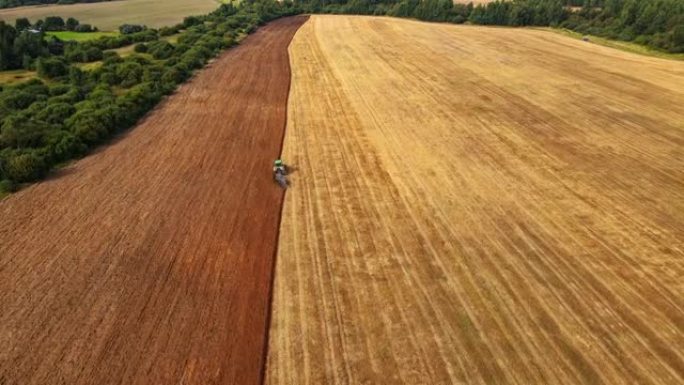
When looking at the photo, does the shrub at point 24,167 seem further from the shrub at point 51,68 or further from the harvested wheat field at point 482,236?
the shrub at point 51,68

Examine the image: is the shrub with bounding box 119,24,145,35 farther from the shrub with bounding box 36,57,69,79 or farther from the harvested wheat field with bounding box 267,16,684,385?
the harvested wheat field with bounding box 267,16,684,385

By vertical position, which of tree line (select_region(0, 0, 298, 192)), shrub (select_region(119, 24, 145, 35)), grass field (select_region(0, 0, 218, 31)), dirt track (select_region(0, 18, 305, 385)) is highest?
grass field (select_region(0, 0, 218, 31))

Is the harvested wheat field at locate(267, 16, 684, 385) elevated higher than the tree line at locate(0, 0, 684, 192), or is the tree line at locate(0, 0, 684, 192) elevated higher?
the tree line at locate(0, 0, 684, 192)

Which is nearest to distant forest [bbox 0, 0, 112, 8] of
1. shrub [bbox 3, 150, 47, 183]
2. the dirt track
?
the dirt track

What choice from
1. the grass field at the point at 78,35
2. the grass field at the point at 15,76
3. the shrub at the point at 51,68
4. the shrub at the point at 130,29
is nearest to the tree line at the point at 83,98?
the shrub at the point at 51,68

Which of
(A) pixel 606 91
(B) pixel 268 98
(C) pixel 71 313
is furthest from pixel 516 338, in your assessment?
(A) pixel 606 91

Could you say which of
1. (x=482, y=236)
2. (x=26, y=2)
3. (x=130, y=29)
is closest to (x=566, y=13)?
(x=130, y=29)
